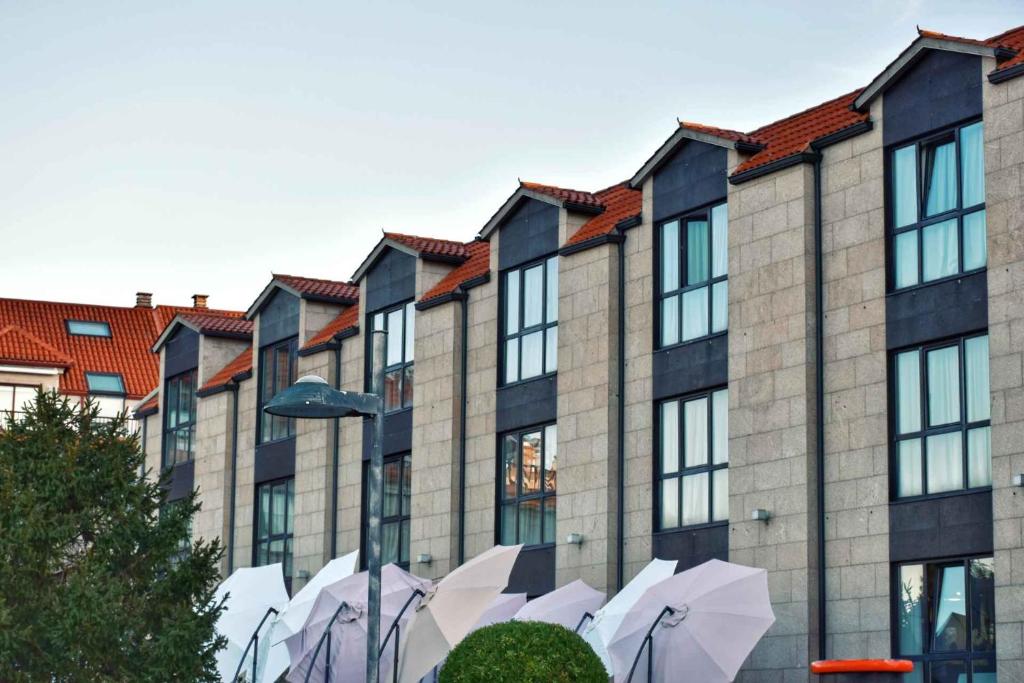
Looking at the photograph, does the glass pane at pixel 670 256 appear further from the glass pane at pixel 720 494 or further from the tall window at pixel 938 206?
the tall window at pixel 938 206

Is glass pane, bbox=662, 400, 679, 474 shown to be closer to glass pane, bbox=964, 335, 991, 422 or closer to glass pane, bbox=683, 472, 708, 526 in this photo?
glass pane, bbox=683, 472, 708, 526

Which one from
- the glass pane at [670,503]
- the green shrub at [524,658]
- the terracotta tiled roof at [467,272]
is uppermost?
the terracotta tiled roof at [467,272]

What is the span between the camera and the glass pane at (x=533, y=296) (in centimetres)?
3659

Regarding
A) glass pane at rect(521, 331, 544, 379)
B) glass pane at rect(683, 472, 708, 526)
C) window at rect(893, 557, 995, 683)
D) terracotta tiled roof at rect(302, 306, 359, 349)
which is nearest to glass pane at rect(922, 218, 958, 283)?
window at rect(893, 557, 995, 683)

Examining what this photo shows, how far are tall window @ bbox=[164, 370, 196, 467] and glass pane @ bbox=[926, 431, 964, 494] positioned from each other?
1046 inches

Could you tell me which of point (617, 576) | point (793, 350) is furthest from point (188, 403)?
point (793, 350)

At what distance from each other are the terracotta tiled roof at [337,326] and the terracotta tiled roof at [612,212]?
838cm

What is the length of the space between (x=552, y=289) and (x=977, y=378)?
440 inches

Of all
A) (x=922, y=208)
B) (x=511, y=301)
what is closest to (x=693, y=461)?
(x=922, y=208)

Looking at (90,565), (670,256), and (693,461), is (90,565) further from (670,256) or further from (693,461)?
(670,256)

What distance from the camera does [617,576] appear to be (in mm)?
33344

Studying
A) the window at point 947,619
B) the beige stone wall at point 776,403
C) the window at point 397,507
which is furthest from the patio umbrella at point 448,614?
the window at point 397,507

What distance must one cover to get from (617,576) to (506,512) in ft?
14.1

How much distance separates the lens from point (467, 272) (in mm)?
39594
